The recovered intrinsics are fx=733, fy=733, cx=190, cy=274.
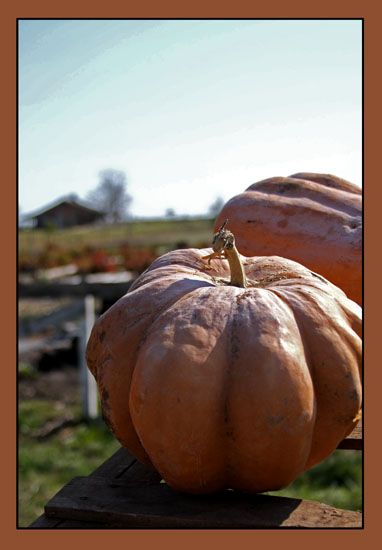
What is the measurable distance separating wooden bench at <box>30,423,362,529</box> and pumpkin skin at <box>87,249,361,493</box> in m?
0.05

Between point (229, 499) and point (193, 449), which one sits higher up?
point (193, 449)

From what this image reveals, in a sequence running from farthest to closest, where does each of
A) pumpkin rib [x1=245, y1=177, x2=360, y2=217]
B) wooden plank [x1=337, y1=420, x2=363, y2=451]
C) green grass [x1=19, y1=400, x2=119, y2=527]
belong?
1. green grass [x1=19, y1=400, x2=119, y2=527]
2. pumpkin rib [x1=245, y1=177, x2=360, y2=217]
3. wooden plank [x1=337, y1=420, x2=363, y2=451]

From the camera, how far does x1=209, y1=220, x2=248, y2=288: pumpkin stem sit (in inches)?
68.1

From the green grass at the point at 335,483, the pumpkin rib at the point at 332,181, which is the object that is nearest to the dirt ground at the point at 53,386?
the green grass at the point at 335,483

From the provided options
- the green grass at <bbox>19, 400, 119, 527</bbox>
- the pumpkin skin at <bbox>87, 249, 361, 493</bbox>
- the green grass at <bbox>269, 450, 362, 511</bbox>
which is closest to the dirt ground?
the green grass at <bbox>19, 400, 119, 527</bbox>

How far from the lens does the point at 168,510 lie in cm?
158

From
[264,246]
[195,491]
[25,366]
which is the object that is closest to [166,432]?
[195,491]

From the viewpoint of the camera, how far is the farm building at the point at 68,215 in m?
21.8

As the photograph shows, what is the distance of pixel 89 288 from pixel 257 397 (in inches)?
265

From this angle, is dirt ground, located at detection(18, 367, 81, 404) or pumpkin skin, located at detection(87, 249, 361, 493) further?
dirt ground, located at detection(18, 367, 81, 404)

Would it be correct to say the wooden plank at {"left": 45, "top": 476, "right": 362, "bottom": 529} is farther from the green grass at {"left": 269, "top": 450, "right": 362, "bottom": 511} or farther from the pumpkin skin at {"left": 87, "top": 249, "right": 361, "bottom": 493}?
the green grass at {"left": 269, "top": 450, "right": 362, "bottom": 511}

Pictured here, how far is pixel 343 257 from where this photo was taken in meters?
2.28

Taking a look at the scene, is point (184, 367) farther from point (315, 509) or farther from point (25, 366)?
point (25, 366)

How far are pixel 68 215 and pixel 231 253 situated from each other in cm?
2411
